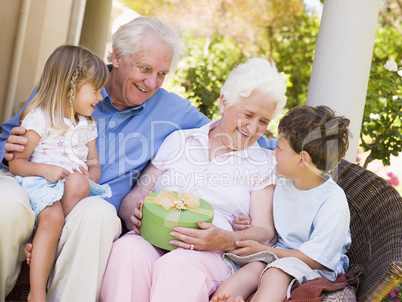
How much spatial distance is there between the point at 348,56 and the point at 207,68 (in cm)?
265

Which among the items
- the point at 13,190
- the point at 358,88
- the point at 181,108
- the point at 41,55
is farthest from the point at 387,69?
the point at 41,55

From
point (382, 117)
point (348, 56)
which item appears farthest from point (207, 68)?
point (348, 56)

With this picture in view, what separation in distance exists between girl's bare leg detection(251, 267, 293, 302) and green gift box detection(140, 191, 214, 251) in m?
0.37

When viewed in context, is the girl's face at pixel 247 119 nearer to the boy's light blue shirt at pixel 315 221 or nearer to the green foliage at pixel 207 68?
the boy's light blue shirt at pixel 315 221

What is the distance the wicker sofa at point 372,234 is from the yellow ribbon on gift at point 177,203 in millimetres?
685

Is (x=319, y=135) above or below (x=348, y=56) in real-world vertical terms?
below

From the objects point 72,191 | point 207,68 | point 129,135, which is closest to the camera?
point 72,191

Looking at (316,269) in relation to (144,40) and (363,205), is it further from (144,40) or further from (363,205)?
(144,40)

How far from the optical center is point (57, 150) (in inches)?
102

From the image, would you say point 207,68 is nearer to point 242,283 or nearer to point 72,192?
point 72,192

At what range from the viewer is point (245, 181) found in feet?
8.93

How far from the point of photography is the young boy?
2291 mm

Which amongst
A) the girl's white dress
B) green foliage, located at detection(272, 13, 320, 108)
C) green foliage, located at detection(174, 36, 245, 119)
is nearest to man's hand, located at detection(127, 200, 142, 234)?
the girl's white dress

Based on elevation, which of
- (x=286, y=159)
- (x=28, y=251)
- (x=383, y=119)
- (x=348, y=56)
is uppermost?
(x=348, y=56)
